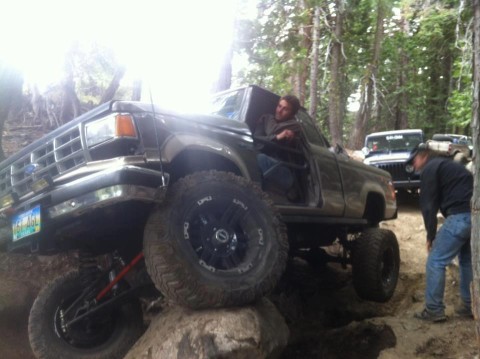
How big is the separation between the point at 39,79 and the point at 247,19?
19.6ft

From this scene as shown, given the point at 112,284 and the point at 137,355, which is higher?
the point at 112,284

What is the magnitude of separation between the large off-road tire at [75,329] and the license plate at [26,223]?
0.78 meters

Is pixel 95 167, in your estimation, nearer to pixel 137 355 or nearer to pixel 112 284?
pixel 112 284

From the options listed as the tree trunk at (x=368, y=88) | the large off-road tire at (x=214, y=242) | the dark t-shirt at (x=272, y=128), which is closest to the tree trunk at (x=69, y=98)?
the dark t-shirt at (x=272, y=128)

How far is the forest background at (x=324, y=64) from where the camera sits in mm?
10195

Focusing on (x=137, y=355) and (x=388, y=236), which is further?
(x=388, y=236)

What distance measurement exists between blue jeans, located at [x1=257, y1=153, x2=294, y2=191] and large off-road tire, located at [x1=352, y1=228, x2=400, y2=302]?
1395 mm

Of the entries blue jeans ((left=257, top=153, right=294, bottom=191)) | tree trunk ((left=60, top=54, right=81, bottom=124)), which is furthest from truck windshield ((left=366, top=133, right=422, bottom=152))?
blue jeans ((left=257, top=153, right=294, bottom=191))

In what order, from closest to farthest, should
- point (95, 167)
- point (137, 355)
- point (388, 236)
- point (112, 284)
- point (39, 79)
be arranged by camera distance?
point (95, 167) → point (137, 355) → point (112, 284) → point (388, 236) → point (39, 79)

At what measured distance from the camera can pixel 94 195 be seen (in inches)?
99.3

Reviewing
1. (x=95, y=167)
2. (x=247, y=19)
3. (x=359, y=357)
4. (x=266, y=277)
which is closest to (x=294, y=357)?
(x=359, y=357)

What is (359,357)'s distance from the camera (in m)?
4.04

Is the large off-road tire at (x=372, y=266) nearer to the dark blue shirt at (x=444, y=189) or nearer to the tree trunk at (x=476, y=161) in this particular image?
the dark blue shirt at (x=444, y=189)

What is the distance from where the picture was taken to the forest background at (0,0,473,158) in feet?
33.4
